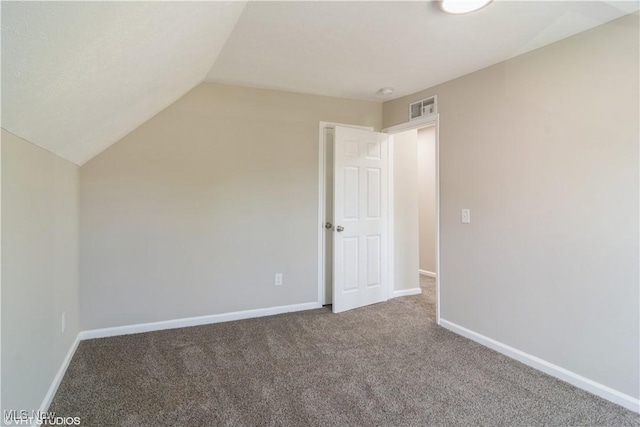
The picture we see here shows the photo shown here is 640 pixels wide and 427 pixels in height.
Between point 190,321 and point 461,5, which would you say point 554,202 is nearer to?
point 461,5

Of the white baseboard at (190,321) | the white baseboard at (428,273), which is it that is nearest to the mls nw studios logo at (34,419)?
the white baseboard at (190,321)

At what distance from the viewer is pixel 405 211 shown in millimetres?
4051

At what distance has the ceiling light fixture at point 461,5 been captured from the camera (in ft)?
5.72

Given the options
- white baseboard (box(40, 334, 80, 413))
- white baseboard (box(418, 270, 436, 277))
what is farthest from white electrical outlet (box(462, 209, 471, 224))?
white baseboard (box(40, 334, 80, 413))

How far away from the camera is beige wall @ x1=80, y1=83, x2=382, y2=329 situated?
279 centimetres

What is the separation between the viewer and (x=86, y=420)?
1738 millimetres

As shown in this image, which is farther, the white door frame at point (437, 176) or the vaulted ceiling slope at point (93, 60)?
the white door frame at point (437, 176)

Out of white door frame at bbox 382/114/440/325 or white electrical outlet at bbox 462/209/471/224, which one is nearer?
white electrical outlet at bbox 462/209/471/224

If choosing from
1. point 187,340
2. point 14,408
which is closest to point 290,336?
point 187,340

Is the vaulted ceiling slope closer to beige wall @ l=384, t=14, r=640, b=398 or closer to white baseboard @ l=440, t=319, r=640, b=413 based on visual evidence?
beige wall @ l=384, t=14, r=640, b=398

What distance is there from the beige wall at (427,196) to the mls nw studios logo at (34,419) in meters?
4.58

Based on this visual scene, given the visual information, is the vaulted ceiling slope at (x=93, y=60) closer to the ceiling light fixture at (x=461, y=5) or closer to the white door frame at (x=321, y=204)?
the ceiling light fixture at (x=461, y=5)

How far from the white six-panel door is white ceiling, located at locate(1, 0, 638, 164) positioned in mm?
658

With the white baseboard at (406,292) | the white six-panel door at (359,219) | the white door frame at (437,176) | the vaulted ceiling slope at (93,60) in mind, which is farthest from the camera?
the white baseboard at (406,292)
